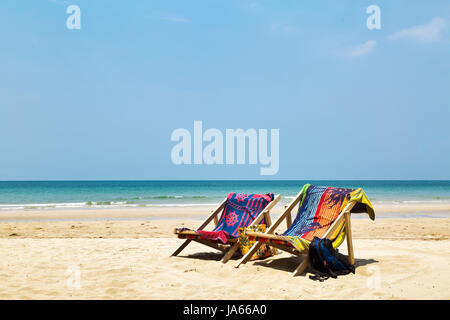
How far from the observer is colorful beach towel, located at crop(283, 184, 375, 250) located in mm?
5008

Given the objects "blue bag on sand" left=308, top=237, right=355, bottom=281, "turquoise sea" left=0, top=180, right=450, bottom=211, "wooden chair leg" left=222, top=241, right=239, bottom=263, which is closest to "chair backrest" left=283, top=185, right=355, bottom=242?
"blue bag on sand" left=308, top=237, right=355, bottom=281

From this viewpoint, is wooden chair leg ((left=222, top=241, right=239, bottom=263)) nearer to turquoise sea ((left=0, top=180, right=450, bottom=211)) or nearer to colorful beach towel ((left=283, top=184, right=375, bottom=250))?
colorful beach towel ((left=283, top=184, right=375, bottom=250))

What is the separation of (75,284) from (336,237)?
2873 millimetres

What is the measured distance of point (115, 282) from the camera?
443 cm

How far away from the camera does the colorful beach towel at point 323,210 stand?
5008 mm

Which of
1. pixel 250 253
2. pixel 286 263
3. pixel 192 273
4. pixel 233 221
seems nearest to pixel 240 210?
pixel 233 221

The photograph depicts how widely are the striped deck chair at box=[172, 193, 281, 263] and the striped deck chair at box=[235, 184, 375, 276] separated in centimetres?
29

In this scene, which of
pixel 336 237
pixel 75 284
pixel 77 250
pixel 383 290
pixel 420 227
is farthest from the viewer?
pixel 420 227

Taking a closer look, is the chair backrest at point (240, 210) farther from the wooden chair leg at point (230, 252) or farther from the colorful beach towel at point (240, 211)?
the wooden chair leg at point (230, 252)

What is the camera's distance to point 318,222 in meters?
5.31

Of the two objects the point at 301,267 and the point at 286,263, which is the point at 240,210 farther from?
the point at 301,267

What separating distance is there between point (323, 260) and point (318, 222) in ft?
2.49
